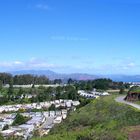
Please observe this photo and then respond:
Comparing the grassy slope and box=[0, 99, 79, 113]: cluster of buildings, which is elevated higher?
the grassy slope

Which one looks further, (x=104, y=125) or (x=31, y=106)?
(x=31, y=106)

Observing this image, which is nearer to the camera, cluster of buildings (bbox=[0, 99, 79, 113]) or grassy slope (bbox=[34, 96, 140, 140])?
grassy slope (bbox=[34, 96, 140, 140])

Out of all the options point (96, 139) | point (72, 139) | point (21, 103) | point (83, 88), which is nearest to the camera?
point (96, 139)

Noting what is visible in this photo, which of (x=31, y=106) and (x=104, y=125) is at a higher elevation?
(x=104, y=125)

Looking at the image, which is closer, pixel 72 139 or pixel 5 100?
pixel 72 139

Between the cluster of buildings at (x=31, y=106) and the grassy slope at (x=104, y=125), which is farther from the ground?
the grassy slope at (x=104, y=125)

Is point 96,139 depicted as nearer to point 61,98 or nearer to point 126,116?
point 126,116

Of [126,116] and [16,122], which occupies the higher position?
[126,116]

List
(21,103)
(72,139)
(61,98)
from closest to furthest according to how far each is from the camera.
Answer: (72,139) → (21,103) → (61,98)

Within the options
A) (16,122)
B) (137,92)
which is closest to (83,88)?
(16,122)

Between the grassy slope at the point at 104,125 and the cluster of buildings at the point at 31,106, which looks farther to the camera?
the cluster of buildings at the point at 31,106
